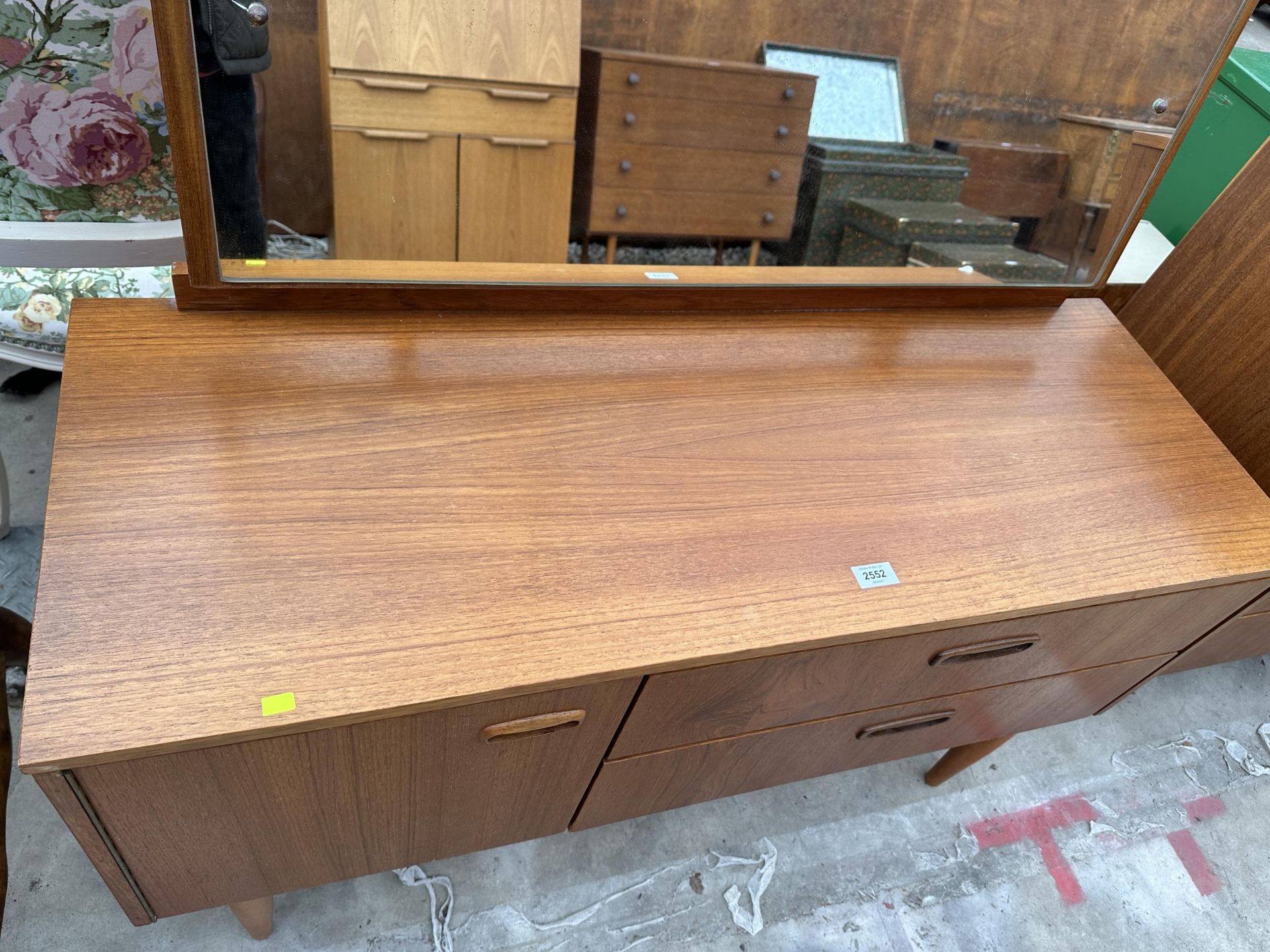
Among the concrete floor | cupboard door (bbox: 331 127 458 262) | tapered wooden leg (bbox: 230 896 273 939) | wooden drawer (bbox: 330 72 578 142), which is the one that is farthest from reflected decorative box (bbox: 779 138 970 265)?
tapered wooden leg (bbox: 230 896 273 939)

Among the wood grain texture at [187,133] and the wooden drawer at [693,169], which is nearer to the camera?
the wood grain texture at [187,133]

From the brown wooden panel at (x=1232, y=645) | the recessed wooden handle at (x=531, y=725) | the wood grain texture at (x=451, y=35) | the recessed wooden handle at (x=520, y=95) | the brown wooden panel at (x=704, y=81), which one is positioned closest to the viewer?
the recessed wooden handle at (x=531, y=725)

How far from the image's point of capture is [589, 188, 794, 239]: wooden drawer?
3.24 feet

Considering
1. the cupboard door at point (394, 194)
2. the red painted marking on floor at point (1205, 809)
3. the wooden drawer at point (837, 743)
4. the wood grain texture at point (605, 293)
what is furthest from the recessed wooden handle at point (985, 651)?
the red painted marking on floor at point (1205, 809)

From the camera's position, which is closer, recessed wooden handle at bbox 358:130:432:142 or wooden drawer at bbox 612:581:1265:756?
wooden drawer at bbox 612:581:1265:756

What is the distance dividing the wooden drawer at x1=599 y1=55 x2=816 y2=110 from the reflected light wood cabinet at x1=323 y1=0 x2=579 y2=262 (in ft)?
0.28

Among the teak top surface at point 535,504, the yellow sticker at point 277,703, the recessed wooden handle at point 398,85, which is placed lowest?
the yellow sticker at point 277,703

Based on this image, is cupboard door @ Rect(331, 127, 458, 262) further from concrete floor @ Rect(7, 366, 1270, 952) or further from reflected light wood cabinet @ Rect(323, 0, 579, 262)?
concrete floor @ Rect(7, 366, 1270, 952)

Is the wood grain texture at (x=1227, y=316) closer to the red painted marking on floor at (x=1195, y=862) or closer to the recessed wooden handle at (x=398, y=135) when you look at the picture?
the red painted marking on floor at (x=1195, y=862)

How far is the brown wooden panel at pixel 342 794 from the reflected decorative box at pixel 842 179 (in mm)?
652

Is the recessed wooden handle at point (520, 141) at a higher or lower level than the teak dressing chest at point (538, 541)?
higher

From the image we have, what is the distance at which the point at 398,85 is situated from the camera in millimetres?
775

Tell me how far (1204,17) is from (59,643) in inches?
51.4

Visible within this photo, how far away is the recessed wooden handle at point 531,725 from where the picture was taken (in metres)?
0.61
